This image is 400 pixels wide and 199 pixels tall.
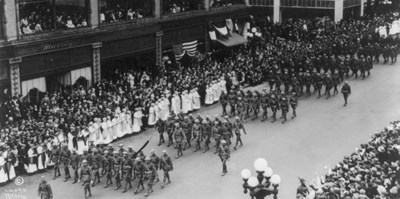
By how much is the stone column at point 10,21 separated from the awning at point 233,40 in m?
20.1

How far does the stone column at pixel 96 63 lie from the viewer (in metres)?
35.3

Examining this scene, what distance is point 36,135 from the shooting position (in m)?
25.9

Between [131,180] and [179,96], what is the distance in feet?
31.9

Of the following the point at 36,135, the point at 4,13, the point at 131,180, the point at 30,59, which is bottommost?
the point at 131,180

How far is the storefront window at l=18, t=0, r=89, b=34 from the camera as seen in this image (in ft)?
104

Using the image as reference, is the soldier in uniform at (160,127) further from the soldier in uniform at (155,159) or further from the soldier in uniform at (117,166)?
the soldier in uniform at (117,166)

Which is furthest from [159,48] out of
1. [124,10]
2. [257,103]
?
[257,103]

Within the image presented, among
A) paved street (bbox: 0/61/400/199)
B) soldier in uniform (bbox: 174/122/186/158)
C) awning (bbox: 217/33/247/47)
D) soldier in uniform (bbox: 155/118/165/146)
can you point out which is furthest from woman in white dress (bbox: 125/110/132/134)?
awning (bbox: 217/33/247/47)

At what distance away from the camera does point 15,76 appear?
30234 millimetres

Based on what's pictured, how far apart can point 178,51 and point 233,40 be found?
6593 millimetres

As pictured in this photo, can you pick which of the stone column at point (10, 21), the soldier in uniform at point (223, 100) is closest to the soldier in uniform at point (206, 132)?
the soldier in uniform at point (223, 100)

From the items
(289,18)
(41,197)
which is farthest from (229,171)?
(289,18)

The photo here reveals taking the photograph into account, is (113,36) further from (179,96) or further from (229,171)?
(229,171)

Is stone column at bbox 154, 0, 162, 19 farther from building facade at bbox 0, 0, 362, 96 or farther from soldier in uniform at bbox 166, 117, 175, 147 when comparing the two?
soldier in uniform at bbox 166, 117, 175, 147
